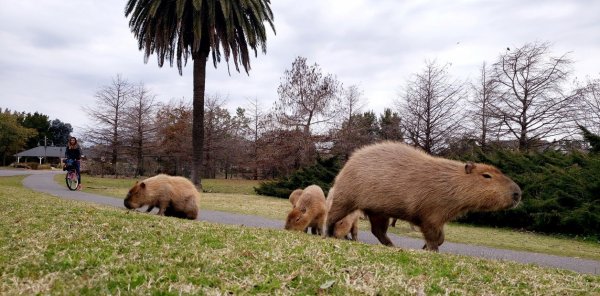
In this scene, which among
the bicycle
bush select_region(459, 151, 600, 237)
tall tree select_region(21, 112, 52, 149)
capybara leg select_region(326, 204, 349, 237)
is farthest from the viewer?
tall tree select_region(21, 112, 52, 149)

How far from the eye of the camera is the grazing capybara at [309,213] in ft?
27.9

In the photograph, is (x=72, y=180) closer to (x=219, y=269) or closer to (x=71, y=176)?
(x=71, y=176)

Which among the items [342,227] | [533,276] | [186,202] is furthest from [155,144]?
[533,276]

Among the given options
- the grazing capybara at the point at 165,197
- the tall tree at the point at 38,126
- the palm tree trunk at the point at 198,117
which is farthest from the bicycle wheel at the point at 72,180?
the tall tree at the point at 38,126

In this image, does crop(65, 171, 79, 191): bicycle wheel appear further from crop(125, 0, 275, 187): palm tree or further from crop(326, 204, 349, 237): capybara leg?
crop(326, 204, 349, 237): capybara leg

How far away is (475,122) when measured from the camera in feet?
104

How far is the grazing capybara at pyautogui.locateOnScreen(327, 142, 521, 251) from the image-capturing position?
673 centimetres

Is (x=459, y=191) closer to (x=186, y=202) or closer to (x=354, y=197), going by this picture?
(x=354, y=197)

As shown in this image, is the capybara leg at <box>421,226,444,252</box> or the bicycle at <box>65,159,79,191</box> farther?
the bicycle at <box>65,159,79,191</box>

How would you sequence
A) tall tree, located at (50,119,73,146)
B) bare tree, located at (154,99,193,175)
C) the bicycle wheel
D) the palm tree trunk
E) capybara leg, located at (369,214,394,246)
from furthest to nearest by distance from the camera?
tall tree, located at (50,119,73,146)
bare tree, located at (154,99,193,175)
the palm tree trunk
the bicycle wheel
capybara leg, located at (369,214,394,246)

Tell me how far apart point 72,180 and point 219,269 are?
781 inches

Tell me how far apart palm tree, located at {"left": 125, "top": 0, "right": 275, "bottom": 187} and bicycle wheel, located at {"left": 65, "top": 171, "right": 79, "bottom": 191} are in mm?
7303

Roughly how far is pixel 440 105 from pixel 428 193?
81.6ft

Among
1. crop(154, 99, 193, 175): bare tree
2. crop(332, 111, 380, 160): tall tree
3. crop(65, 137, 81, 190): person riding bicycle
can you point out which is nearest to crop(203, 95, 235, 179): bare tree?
crop(154, 99, 193, 175): bare tree
